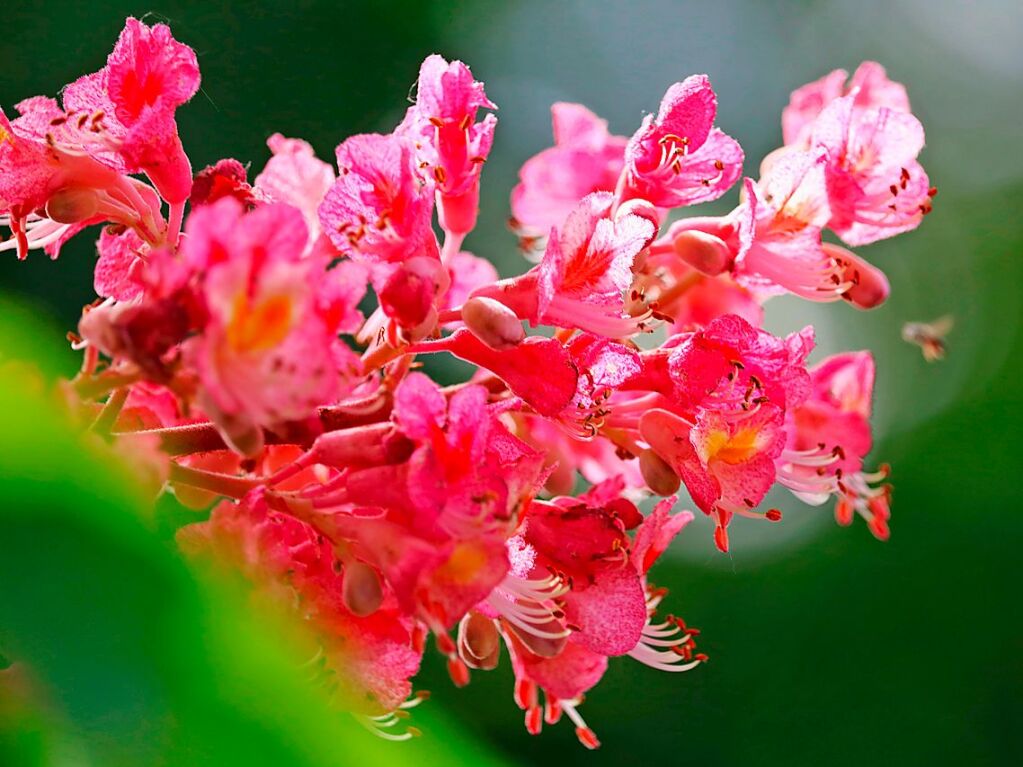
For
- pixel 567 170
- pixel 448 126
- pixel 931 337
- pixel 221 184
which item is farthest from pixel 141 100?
pixel 931 337

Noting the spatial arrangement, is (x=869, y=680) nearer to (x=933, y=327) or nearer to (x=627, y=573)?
(x=933, y=327)

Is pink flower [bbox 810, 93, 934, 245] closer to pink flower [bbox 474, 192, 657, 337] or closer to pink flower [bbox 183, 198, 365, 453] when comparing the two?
pink flower [bbox 474, 192, 657, 337]

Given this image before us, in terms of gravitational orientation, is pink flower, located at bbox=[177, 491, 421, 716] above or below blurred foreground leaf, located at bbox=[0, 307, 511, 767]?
below

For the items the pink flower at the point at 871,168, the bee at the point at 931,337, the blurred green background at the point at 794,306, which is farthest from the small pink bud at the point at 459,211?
the blurred green background at the point at 794,306

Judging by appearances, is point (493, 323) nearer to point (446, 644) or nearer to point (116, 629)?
point (446, 644)

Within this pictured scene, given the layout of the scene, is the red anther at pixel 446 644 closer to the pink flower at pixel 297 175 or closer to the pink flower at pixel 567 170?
the pink flower at pixel 297 175

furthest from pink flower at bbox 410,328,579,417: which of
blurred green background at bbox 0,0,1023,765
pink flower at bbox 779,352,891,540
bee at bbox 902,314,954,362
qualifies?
blurred green background at bbox 0,0,1023,765

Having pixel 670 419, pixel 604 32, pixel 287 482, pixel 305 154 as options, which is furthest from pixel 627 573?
pixel 604 32
